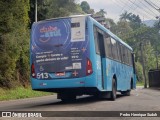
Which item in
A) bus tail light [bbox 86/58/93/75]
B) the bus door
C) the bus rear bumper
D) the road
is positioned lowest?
the road

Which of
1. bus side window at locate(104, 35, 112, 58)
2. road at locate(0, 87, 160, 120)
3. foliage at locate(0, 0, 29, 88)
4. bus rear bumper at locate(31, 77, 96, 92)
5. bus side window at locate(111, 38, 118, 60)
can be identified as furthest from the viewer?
Answer: foliage at locate(0, 0, 29, 88)

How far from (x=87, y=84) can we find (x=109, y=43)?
338cm

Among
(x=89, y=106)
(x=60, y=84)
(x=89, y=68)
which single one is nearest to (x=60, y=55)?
(x=60, y=84)

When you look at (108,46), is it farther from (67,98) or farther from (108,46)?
(67,98)

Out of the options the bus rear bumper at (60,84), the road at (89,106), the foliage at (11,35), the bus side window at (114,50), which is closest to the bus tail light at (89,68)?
the bus rear bumper at (60,84)

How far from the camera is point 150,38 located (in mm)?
93938

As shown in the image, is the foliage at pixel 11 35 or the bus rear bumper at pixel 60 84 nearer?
the bus rear bumper at pixel 60 84

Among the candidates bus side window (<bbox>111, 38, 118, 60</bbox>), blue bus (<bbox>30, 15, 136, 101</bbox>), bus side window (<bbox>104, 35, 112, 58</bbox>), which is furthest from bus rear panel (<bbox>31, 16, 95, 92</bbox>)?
bus side window (<bbox>111, 38, 118, 60</bbox>)

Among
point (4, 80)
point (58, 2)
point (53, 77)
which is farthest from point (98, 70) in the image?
point (58, 2)

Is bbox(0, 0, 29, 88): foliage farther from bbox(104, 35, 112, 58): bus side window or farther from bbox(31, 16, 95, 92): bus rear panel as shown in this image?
bbox(31, 16, 95, 92): bus rear panel

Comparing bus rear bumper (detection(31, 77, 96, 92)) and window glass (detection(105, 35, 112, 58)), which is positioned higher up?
window glass (detection(105, 35, 112, 58))

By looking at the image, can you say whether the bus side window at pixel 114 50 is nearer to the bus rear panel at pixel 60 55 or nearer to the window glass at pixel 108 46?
the window glass at pixel 108 46

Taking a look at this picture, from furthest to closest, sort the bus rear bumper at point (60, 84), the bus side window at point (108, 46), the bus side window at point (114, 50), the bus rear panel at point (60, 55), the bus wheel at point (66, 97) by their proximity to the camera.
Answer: the bus side window at point (114, 50), the bus wheel at point (66, 97), the bus side window at point (108, 46), the bus rear panel at point (60, 55), the bus rear bumper at point (60, 84)

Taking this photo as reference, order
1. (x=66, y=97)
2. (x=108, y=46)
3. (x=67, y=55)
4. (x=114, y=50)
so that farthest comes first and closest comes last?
1. (x=114, y=50)
2. (x=66, y=97)
3. (x=108, y=46)
4. (x=67, y=55)
